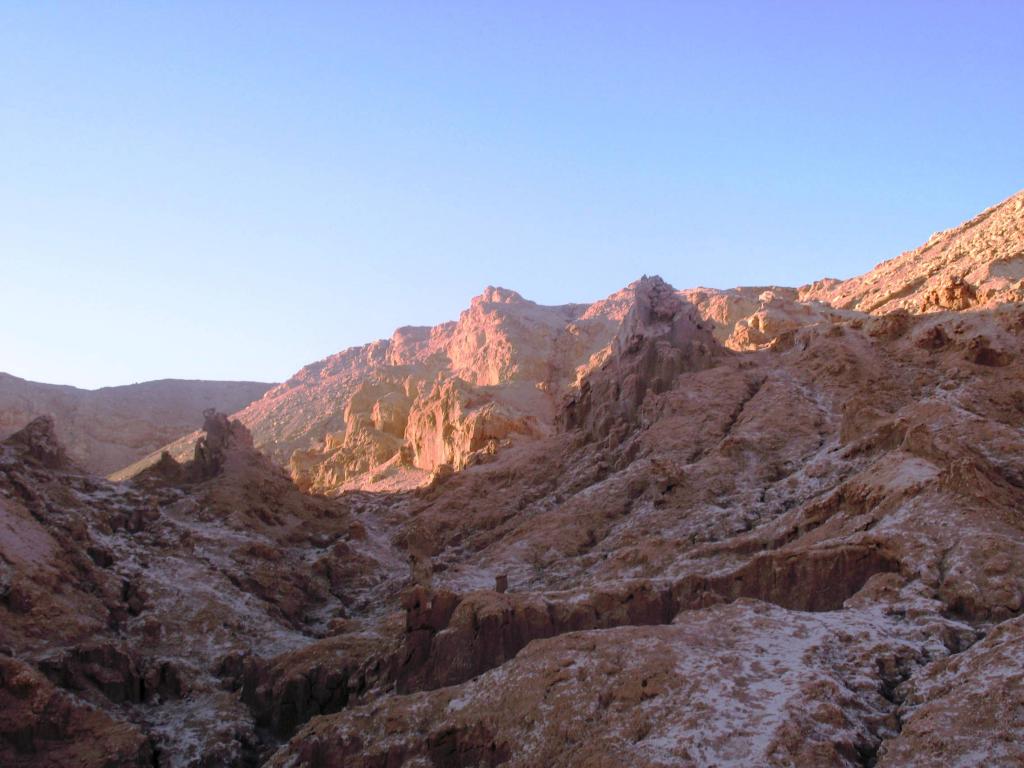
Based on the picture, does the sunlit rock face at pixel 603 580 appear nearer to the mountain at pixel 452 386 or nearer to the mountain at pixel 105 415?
the mountain at pixel 452 386

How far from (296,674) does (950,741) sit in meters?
23.9

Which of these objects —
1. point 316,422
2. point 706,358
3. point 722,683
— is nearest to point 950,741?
point 722,683

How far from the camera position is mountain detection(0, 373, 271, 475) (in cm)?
9719

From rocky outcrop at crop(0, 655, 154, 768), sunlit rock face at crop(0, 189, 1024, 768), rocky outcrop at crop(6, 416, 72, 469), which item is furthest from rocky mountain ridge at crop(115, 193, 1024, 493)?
rocky outcrop at crop(0, 655, 154, 768)

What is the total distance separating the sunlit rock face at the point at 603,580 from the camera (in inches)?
1040

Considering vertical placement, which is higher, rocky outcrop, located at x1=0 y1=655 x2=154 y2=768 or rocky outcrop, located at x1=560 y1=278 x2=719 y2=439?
rocky outcrop, located at x1=560 y1=278 x2=719 y2=439

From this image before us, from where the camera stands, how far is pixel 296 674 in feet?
126

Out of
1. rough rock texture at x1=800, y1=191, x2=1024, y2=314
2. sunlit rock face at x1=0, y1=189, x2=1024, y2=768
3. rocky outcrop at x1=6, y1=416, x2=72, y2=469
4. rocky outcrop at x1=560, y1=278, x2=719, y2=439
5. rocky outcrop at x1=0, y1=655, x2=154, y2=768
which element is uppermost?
Answer: rough rock texture at x1=800, y1=191, x2=1024, y2=314

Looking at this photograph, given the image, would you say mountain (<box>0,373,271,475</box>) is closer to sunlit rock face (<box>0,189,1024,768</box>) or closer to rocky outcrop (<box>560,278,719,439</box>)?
sunlit rock face (<box>0,189,1024,768</box>)

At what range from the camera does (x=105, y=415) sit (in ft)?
347

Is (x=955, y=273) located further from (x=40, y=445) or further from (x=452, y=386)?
(x=40, y=445)

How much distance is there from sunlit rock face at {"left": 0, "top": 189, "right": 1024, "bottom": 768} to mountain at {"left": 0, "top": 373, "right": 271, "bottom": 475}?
3484 centimetres

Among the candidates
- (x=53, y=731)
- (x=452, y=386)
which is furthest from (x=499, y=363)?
(x=53, y=731)

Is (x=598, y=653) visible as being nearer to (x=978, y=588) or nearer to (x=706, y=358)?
(x=978, y=588)
